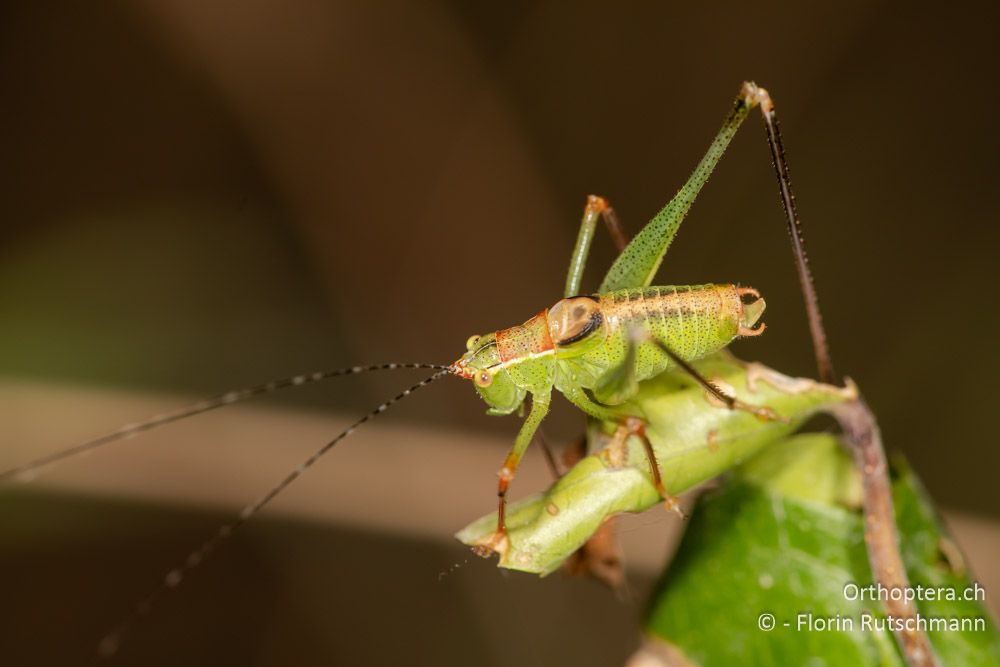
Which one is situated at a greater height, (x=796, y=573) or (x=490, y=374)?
(x=490, y=374)

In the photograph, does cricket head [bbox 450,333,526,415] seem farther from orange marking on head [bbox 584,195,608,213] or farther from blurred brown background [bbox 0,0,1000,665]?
blurred brown background [bbox 0,0,1000,665]

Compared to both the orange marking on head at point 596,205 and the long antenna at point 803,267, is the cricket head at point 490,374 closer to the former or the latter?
the orange marking on head at point 596,205

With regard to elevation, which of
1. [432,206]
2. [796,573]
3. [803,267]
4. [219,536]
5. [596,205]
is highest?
[432,206]

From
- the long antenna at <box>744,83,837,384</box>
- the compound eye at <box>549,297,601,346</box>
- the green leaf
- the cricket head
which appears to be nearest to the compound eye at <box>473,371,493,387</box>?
the cricket head

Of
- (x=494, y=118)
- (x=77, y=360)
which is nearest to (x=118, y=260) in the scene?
(x=77, y=360)

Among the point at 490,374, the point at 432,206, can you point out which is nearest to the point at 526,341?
the point at 490,374

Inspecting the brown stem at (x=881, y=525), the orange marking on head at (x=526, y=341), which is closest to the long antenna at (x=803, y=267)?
the brown stem at (x=881, y=525)

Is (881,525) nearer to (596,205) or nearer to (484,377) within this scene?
(484,377)
